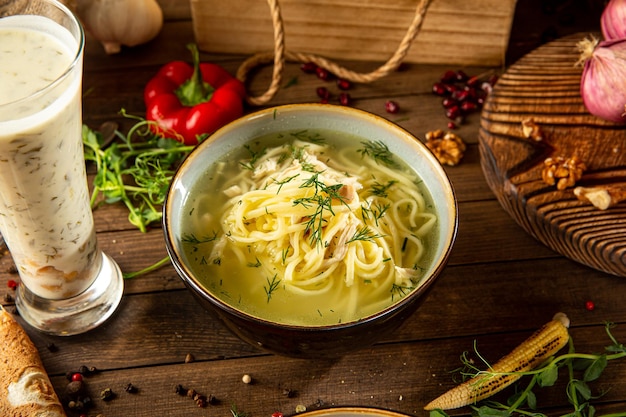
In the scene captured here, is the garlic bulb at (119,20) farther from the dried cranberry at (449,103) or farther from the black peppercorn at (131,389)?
the black peppercorn at (131,389)

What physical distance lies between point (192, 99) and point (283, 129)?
33.4 inches

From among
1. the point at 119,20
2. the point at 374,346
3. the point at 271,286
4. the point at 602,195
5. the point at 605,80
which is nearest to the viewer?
the point at 271,286

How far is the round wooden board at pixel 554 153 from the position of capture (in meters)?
2.87

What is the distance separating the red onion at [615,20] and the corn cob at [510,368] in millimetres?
1389

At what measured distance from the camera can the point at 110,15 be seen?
3.55m

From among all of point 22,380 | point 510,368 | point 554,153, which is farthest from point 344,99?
point 22,380

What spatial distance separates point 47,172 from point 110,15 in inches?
60.1

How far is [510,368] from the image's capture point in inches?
97.9

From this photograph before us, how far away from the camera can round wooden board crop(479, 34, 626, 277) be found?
9.40 feet

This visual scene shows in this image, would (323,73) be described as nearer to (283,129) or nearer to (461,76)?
(461,76)

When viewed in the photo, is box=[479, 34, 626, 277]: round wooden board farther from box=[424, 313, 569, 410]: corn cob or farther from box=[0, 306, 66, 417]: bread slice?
box=[0, 306, 66, 417]: bread slice

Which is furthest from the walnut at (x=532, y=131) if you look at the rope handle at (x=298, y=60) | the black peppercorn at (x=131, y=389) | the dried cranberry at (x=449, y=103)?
the black peppercorn at (x=131, y=389)

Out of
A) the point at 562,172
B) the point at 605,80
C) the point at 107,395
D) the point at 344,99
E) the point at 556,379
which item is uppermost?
the point at 605,80

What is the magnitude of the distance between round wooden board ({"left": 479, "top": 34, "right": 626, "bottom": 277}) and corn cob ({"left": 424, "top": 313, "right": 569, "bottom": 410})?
36 centimetres
